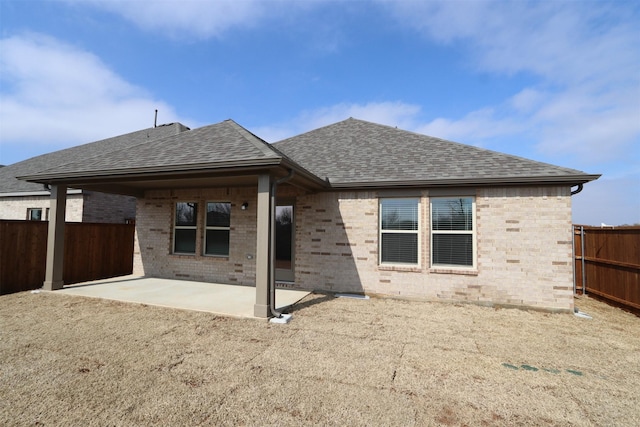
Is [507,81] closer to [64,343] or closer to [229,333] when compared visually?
[229,333]

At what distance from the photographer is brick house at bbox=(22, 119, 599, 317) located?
251 inches

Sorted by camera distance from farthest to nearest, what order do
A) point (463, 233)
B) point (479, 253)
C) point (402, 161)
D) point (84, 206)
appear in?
point (84, 206), point (402, 161), point (463, 233), point (479, 253)

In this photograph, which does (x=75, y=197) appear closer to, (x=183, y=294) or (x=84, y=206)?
(x=84, y=206)

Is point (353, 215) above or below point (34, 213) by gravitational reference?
below

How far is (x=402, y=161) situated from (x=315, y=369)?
20.6 feet

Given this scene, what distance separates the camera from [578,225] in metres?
8.52

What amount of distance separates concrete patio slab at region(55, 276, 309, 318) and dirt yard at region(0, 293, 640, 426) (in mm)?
590

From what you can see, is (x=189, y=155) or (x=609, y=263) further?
(x=609, y=263)

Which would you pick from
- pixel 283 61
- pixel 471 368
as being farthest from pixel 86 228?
pixel 471 368

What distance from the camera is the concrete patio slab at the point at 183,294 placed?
20.6 ft

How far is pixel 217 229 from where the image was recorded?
362 inches

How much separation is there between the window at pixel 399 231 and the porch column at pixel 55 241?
28.8ft

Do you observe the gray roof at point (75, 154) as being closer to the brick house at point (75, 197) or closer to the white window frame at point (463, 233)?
the brick house at point (75, 197)

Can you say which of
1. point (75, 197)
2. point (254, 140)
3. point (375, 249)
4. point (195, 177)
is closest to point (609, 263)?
point (375, 249)
